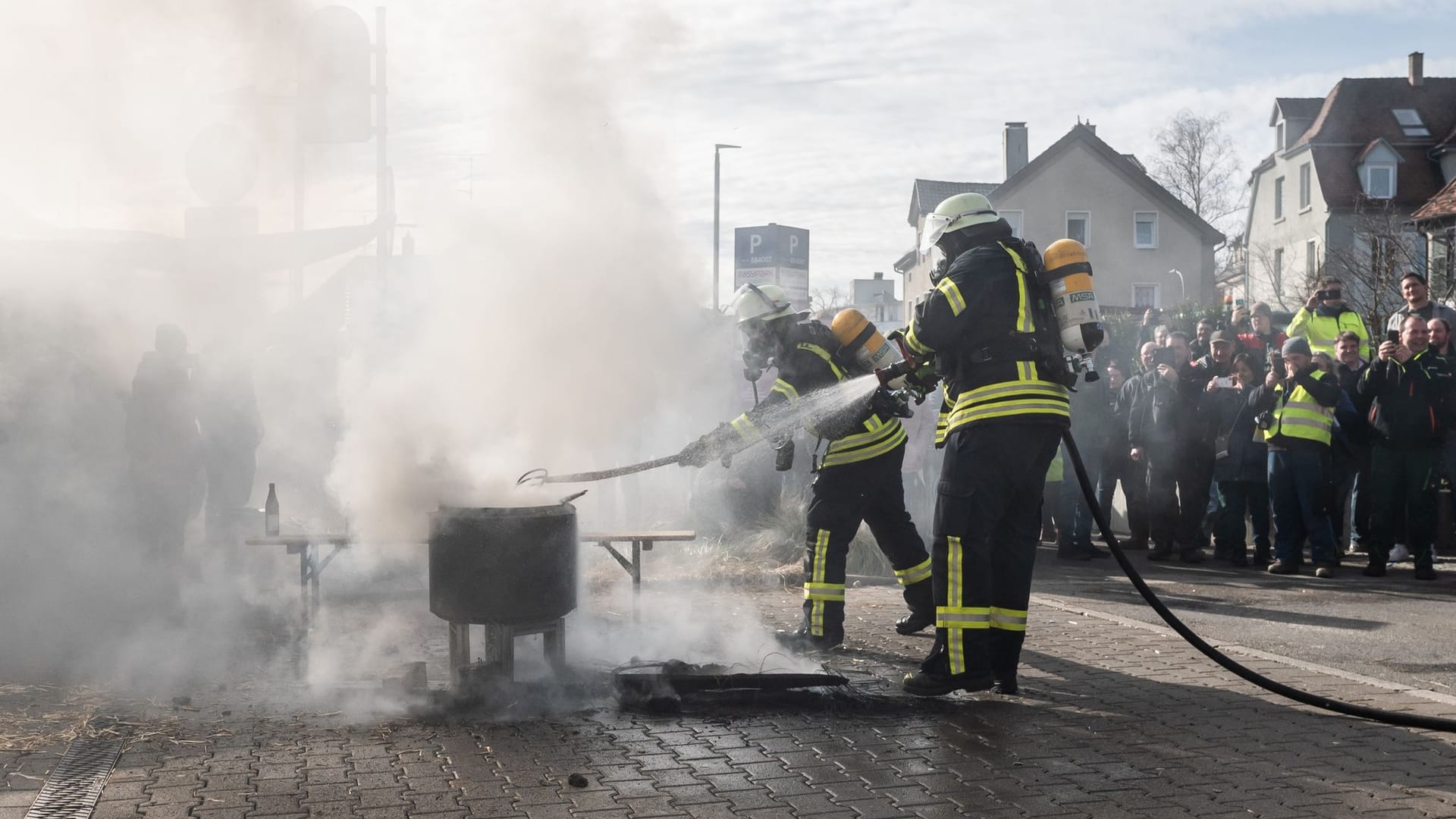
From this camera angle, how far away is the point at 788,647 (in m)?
6.80

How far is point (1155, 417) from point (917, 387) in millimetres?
6026

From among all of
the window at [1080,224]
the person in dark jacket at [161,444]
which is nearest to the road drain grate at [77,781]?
the person in dark jacket at [161,444]

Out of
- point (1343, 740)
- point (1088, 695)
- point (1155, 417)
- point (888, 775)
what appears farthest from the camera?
point (1155, 417)

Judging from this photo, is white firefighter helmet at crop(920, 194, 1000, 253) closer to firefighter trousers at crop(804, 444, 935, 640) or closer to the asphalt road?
firefighter trousers at crop(804, 444, 935, 640)

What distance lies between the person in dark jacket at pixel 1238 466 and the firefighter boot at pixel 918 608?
5.15 meters

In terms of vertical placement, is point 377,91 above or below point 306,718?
above

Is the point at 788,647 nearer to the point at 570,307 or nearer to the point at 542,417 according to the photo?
the point at 542,417

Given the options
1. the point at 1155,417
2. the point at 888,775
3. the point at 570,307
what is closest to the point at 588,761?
the point at 888,775

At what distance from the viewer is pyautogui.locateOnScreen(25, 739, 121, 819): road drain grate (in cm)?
397

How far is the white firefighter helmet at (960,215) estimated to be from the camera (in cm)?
593

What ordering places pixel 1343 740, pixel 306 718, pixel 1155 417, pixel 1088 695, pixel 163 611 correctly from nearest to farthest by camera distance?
pixel 1343 740 → pixel 306 718 → pixel 1088 695 → pixel 163 611 → pixel 1155 417

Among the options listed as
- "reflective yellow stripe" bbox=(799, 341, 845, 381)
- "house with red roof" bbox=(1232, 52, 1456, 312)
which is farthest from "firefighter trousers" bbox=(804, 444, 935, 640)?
"house with red roof" bbox=(1232, 52, 1456, 312)

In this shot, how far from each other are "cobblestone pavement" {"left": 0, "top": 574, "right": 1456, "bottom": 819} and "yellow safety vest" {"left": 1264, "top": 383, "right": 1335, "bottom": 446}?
5058 mm

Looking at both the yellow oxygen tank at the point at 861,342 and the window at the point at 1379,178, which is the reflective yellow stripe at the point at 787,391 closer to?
the yellow oxygen tank at the point at 861,342
